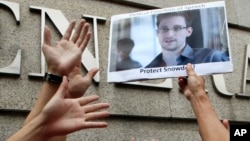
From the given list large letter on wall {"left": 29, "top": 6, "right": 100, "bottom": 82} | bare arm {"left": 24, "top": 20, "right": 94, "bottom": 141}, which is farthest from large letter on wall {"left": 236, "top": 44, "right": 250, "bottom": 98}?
bare arm {"left": 24, "top": 20, "right": 94, "bottom": 141}

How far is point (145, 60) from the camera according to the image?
284cm

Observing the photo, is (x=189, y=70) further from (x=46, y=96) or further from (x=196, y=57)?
(x=46, y=96)

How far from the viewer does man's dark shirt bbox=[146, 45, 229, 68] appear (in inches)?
105

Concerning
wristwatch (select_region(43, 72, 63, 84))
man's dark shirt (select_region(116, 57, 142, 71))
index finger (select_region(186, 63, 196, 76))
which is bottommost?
wristwatch (select_region(43, 72, 63, 84))

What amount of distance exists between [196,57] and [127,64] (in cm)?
51

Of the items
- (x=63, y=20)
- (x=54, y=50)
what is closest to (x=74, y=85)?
(x=54, y=50)

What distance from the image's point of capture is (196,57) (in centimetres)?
270

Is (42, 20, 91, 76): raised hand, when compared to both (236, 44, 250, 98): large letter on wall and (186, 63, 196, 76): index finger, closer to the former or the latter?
(186, 63, 196, 76): index finger

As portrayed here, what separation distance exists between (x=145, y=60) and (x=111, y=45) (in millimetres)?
320

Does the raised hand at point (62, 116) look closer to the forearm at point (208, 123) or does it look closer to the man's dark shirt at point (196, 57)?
the forearm at point (208, 123)

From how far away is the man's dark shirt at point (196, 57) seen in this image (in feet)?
8.77

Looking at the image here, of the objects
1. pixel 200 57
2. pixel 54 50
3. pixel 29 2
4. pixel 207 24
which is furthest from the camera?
pixel 29 2

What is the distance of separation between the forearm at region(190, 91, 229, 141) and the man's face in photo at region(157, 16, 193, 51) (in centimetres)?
55

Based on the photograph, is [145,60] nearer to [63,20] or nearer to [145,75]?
[145,75]
